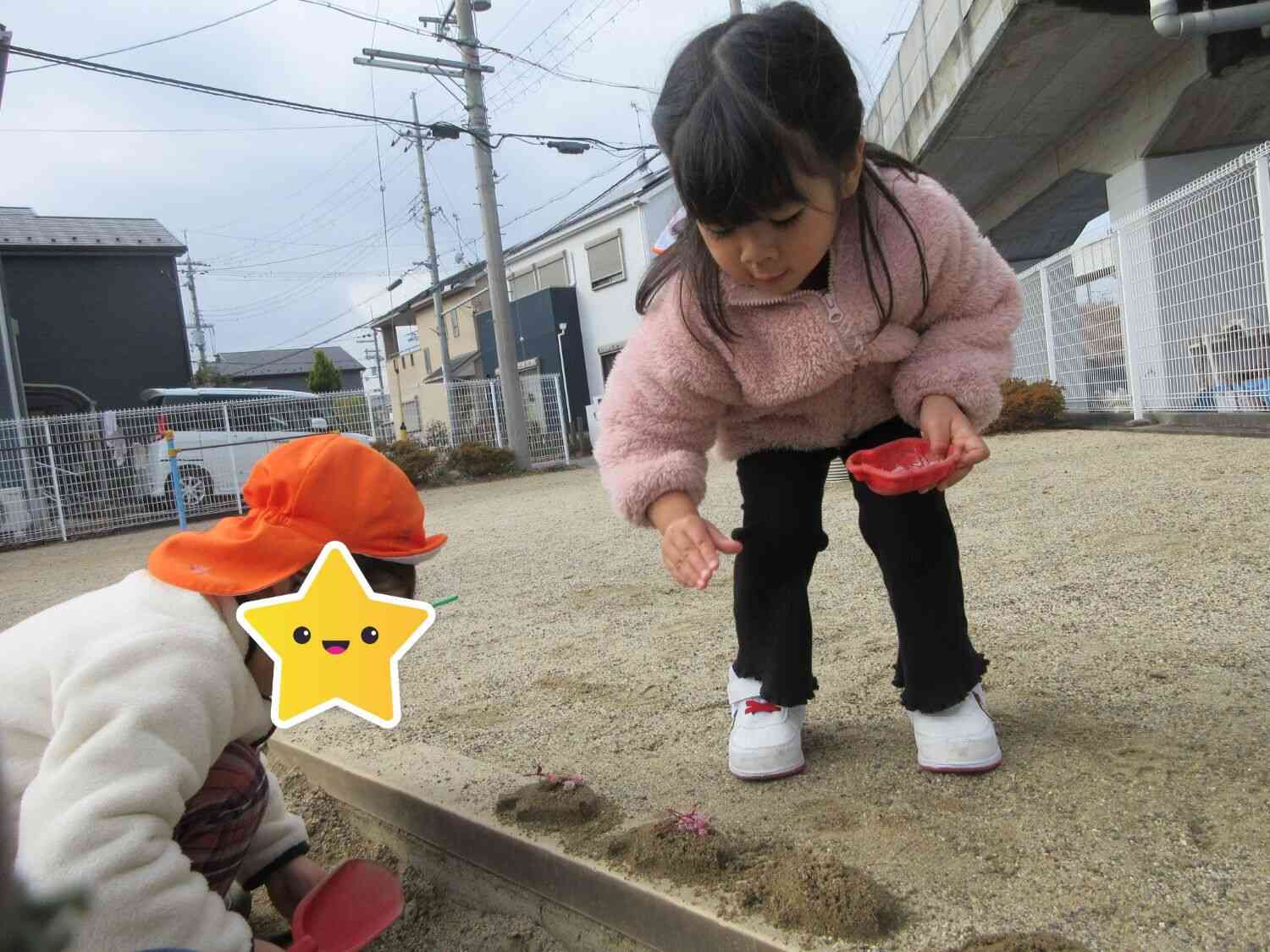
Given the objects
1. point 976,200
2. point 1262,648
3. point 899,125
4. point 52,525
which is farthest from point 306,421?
point 1262,648

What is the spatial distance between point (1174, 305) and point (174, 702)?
22.5 feet

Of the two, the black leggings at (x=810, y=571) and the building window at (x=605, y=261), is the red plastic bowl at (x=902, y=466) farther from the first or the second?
the building window at (x=605, y=261)

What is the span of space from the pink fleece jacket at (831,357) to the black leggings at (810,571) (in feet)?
0.23

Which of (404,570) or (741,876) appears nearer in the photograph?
(741,876)

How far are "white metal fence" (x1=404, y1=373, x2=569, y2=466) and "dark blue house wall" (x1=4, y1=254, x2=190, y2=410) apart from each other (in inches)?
309

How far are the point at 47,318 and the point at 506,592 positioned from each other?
16.4 meters

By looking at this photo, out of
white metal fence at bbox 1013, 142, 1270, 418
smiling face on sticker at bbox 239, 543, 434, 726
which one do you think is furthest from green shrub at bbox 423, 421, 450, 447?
smiling face on sticker at bbox 239, 543, 434, 726

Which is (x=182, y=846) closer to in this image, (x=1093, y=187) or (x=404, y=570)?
(x=404, y=570)

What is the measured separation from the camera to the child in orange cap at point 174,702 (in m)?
0.94

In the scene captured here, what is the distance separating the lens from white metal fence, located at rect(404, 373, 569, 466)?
12.6 m

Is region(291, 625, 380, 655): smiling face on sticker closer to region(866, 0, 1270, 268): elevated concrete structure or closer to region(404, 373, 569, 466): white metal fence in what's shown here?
region(866, 0, 1270, 268): elevated concrete structure

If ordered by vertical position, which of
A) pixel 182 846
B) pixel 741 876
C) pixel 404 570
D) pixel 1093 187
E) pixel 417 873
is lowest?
pixel 417 873

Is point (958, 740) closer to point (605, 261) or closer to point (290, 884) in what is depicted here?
point (290, 884)

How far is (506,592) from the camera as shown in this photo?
357 cm
